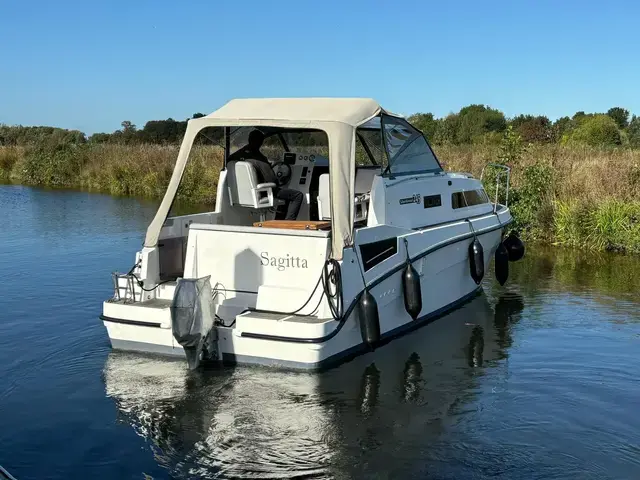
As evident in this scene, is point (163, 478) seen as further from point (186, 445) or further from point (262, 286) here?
point (262, 286)

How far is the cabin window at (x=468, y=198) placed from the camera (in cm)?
1084

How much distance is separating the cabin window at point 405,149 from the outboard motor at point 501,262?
2.06 meters

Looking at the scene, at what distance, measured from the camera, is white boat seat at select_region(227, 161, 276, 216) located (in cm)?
973

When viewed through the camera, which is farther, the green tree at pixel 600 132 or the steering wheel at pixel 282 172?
the green tree at pixel 600 132

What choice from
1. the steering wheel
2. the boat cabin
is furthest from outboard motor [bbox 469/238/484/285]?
the steering wheel

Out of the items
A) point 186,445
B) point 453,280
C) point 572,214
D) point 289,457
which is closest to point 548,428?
point 289,457

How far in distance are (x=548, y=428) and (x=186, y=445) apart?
3.22m

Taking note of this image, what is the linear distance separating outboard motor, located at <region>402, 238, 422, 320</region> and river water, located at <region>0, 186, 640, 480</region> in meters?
0.55

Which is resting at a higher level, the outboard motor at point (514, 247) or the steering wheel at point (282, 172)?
the steering wheel at point (282, 172)

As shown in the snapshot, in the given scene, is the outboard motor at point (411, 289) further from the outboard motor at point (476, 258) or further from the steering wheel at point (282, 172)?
the steering wheel at point (282, 172)

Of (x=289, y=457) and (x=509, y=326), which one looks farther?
(x=509, y=326)

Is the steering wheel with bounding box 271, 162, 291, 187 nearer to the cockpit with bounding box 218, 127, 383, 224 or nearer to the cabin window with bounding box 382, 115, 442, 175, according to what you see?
the cockpit with bounding box 218, 127, 383, 224

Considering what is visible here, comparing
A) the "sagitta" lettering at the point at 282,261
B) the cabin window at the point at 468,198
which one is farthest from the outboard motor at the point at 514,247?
the "sagitta" lettering at the point at 282,261

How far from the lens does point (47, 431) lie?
646cm
